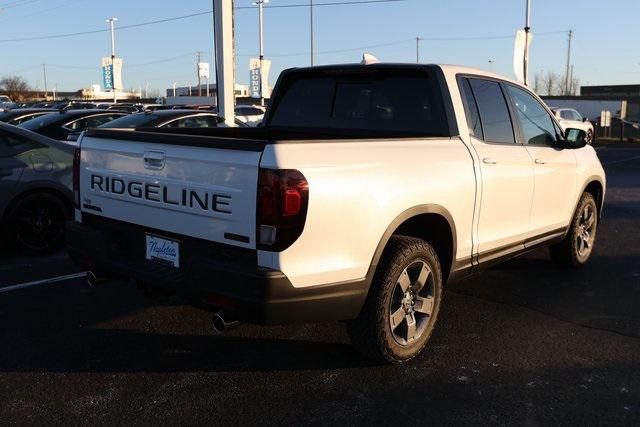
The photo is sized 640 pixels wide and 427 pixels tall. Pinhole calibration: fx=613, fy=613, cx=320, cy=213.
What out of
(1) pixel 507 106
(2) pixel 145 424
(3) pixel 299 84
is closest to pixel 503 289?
(1) pixel 507 106

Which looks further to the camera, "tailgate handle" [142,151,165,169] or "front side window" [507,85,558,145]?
"front side window" [507,85,558,145]

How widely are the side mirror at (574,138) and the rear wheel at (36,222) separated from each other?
Answer: 527 centimetres

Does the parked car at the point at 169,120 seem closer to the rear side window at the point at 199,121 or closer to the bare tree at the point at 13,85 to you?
the rear side window at the point at 199,121

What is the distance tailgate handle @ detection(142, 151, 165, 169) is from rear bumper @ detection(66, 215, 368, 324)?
386 millimetres

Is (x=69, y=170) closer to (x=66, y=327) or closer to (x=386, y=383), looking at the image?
(x=66, y=327)

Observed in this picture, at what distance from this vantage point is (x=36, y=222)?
6688 mm

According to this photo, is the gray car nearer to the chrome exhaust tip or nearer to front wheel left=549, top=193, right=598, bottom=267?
the chrome exhaust tip

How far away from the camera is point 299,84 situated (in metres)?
5.12

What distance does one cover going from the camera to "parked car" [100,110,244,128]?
1081cm

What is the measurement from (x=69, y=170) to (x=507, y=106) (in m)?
4.81

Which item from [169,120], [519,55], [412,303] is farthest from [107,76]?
[412,303]

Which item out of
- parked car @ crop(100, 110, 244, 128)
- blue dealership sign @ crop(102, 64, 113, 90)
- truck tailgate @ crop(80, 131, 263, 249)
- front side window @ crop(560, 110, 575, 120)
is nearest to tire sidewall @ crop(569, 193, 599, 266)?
truck tailgate @ crop(80, 131, 263, 249)

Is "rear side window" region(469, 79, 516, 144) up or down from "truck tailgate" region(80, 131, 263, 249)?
up

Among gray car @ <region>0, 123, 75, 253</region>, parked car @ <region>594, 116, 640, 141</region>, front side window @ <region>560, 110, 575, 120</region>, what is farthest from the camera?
parked car @ <region>594, 116, 640, 141</region>
